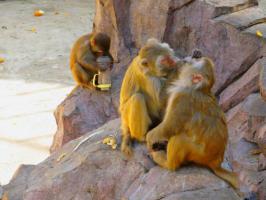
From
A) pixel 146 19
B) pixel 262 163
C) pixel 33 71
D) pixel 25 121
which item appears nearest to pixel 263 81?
pixel 262 163

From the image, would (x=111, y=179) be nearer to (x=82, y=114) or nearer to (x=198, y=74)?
(x=198, y=74)

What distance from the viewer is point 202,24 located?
895cm

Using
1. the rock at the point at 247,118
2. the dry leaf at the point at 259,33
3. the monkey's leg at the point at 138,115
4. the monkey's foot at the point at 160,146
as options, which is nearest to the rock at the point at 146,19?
the dry leaf at the point at 259,33

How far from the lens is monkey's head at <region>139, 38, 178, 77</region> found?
19.1ft

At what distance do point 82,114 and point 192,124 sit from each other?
4038 millimetres

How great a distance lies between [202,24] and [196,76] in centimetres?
379

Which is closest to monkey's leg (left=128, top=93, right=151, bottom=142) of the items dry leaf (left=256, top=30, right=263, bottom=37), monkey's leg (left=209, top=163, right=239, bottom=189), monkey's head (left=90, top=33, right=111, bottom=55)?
monkey's leg (left=209, top=163, right=239, bottom=189)

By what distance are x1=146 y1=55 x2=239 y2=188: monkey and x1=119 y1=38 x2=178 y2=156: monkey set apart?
14.3 inches

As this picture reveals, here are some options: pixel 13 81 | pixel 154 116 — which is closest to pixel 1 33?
pixel 13 81

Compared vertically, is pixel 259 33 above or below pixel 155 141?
above

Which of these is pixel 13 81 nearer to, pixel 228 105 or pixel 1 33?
pixel 1 33

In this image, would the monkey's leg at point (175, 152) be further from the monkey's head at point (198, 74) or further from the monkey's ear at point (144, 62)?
the monkey's ear at point (144, 62)

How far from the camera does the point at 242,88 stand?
26.5 feet

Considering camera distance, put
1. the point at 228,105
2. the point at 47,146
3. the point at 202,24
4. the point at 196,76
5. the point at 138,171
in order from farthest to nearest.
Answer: the point at 47,146 → the point at 202,24 → the point at 228,105 → the point at 138,171 → the point at 196,76
